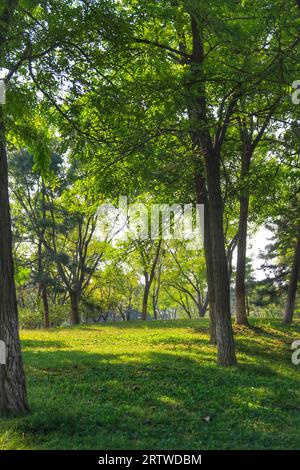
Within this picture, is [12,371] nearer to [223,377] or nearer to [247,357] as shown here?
[223,377]

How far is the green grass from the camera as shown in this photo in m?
5.85

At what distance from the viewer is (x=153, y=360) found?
11336 millimetres

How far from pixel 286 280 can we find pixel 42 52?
25.5 m

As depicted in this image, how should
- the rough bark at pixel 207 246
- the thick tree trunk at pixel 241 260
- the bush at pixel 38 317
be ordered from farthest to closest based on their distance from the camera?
the bush at pixel 38 317, the thick tree trunk at pixel 241 260, the rough bark at pixel 207 246

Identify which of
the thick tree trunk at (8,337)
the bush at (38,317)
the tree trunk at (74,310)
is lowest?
the bush at (38,317)

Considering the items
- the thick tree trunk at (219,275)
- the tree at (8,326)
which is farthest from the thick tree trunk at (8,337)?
the thick tree trunk at (219,275)

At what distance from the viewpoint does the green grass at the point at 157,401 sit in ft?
19.2

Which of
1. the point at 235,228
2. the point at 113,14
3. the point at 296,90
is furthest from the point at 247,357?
the point at 235,228

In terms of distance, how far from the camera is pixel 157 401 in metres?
7.54

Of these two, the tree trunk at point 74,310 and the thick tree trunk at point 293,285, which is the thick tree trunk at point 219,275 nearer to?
the thick tree trunk at point 293,285

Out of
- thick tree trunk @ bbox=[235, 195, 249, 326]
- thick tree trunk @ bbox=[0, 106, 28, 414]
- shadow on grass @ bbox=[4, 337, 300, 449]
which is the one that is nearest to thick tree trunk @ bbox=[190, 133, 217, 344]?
shadow on grass @ bbox=[4, 337, 300, 449]

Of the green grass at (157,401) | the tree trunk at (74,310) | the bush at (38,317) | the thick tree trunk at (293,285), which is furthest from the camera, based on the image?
the bush at (38,317)

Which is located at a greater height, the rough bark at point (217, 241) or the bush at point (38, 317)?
the rough bark at point (217, 241)

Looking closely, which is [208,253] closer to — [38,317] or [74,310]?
[74,310]
